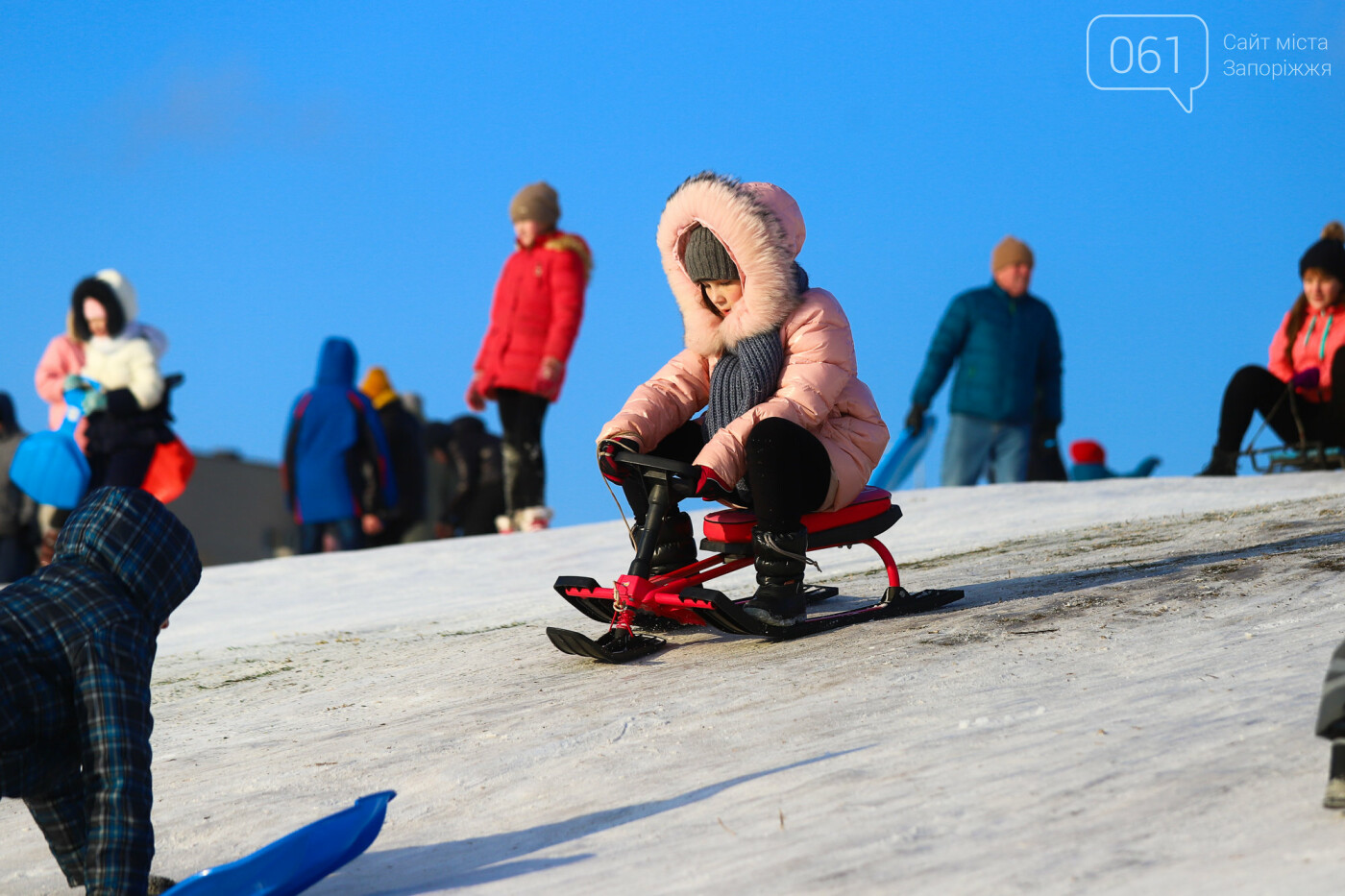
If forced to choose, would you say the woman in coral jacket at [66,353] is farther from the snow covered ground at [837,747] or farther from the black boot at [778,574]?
the black boot at [778,574]

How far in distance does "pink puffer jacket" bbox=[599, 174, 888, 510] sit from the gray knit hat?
5cm

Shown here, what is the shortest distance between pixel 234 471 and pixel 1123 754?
20629 millimetres

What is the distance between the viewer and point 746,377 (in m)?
4.91

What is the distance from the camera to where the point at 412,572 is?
8.71 metres

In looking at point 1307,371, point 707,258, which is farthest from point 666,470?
point 1307,371

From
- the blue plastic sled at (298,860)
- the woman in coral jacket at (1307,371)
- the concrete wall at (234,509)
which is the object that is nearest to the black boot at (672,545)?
the blue plastic sled at (298,860)

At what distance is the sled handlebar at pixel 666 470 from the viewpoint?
471 cm

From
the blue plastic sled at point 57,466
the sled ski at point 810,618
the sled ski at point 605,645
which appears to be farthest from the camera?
the blue plastic sled at point 57,466

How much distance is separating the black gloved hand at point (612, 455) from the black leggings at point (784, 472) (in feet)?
1.42

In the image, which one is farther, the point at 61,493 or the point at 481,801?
the point at 61,493

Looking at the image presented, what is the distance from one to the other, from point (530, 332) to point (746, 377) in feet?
16.1

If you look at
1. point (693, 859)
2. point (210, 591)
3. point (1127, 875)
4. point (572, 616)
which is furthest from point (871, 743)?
point (210, 591)

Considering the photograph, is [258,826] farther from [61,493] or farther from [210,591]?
[61,493]

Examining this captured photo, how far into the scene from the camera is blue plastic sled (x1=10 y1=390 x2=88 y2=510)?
30.5ft
